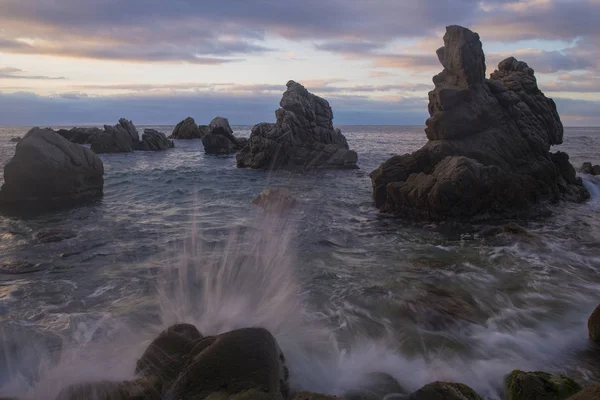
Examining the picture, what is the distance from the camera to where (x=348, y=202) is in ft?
66.6

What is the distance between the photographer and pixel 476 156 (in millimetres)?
18062

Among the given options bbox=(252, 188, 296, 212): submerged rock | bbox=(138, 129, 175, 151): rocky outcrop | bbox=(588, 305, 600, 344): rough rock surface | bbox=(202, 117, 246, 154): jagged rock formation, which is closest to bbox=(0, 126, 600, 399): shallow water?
bbox=(588, 305, 600, 344): rough rock surface

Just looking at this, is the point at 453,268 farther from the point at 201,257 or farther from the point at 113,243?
the point at 113,243

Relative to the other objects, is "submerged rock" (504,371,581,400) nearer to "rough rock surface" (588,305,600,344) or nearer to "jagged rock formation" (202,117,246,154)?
"rough rock surface" (588,305,600,344)

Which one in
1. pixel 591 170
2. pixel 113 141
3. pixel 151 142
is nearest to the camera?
pixel 591 170

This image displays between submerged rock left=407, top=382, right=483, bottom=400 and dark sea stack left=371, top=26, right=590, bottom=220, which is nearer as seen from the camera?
submerged rock left=407, top=382, right=483, bottom=400

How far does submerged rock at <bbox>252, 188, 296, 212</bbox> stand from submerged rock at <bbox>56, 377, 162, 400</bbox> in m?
12.9

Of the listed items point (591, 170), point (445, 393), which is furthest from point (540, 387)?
point (591, 170)

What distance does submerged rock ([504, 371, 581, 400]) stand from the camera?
5.07 meters

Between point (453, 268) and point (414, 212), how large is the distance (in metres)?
5.40

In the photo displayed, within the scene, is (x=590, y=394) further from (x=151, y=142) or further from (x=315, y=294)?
(x=151, y=142)

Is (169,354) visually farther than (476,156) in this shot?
No

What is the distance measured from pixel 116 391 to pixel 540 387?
5.36 m

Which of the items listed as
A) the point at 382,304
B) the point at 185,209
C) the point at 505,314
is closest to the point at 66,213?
the point at 185,209
